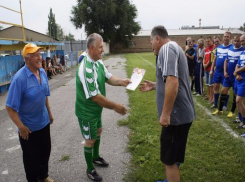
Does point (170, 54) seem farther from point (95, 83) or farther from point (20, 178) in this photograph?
point (20, 178)

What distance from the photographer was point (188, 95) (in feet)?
8.34

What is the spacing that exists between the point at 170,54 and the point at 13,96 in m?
1.94

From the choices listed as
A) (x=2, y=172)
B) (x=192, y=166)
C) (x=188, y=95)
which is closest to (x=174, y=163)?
(x=188, y=95)

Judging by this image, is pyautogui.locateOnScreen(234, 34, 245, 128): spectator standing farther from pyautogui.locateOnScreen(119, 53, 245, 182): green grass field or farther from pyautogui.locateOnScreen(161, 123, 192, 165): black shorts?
pyautogui.locateOnScreen(161, 123, 192, 165): black shorts

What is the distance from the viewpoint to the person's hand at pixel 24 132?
8.82 feet

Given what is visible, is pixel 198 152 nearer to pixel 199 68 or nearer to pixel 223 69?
pixel 223 69

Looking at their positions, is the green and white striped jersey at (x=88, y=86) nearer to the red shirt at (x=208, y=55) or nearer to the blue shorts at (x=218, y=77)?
the blue shorts at (x=218, y=77)

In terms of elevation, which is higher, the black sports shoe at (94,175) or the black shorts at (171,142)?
the black shorts at (171,142)

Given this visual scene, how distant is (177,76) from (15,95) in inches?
76.7

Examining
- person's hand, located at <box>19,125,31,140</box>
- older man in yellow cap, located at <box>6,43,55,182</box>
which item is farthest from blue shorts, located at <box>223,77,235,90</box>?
person's hand, located at <box>19,125,31,140</box>

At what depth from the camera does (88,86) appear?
2791 mm

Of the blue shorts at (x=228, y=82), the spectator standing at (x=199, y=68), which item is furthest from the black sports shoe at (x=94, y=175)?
the spectator standing at (x=199, y=68)

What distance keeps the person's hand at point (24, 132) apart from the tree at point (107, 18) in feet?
150

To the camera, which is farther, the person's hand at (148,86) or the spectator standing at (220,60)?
the spectator standing at (220,60)
